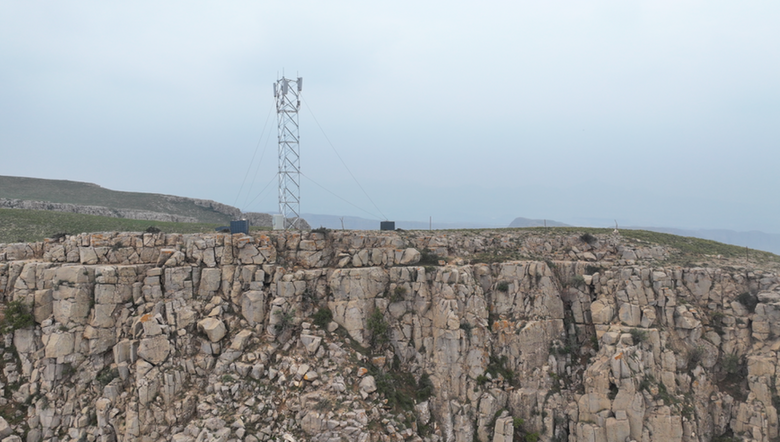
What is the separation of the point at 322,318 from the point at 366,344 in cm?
343

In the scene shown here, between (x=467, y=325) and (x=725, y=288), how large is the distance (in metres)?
18.2

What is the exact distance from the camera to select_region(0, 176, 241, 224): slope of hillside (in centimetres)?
5538

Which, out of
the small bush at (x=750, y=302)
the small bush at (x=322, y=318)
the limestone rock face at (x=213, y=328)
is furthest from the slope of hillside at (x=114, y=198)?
the small bush at (x=750, y=302)

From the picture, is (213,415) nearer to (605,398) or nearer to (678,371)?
(605,398)

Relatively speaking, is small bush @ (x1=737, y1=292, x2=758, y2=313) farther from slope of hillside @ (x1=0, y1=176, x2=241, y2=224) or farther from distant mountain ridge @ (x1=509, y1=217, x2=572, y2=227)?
slope of hillside @ (x1=0, y1=176, x2=241, y2=224)

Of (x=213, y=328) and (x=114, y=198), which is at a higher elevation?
(x=114, y=198)

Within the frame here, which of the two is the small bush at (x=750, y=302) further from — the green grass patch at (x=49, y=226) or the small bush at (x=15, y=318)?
the small bush at (x=15, y=318)

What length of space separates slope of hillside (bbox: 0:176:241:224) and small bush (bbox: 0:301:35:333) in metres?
36.4

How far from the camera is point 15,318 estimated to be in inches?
803

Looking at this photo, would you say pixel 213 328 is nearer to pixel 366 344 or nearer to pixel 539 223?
pixel 366 344

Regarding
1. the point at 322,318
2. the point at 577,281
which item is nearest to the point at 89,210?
the point at 322,318

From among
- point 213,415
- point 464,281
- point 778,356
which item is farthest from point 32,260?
point 778,356

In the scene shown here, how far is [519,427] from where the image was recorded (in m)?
21.9

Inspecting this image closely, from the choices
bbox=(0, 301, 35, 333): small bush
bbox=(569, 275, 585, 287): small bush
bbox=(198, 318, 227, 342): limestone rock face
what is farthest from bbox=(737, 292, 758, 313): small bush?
bbox=(0, 301, 35, 333): small bush
